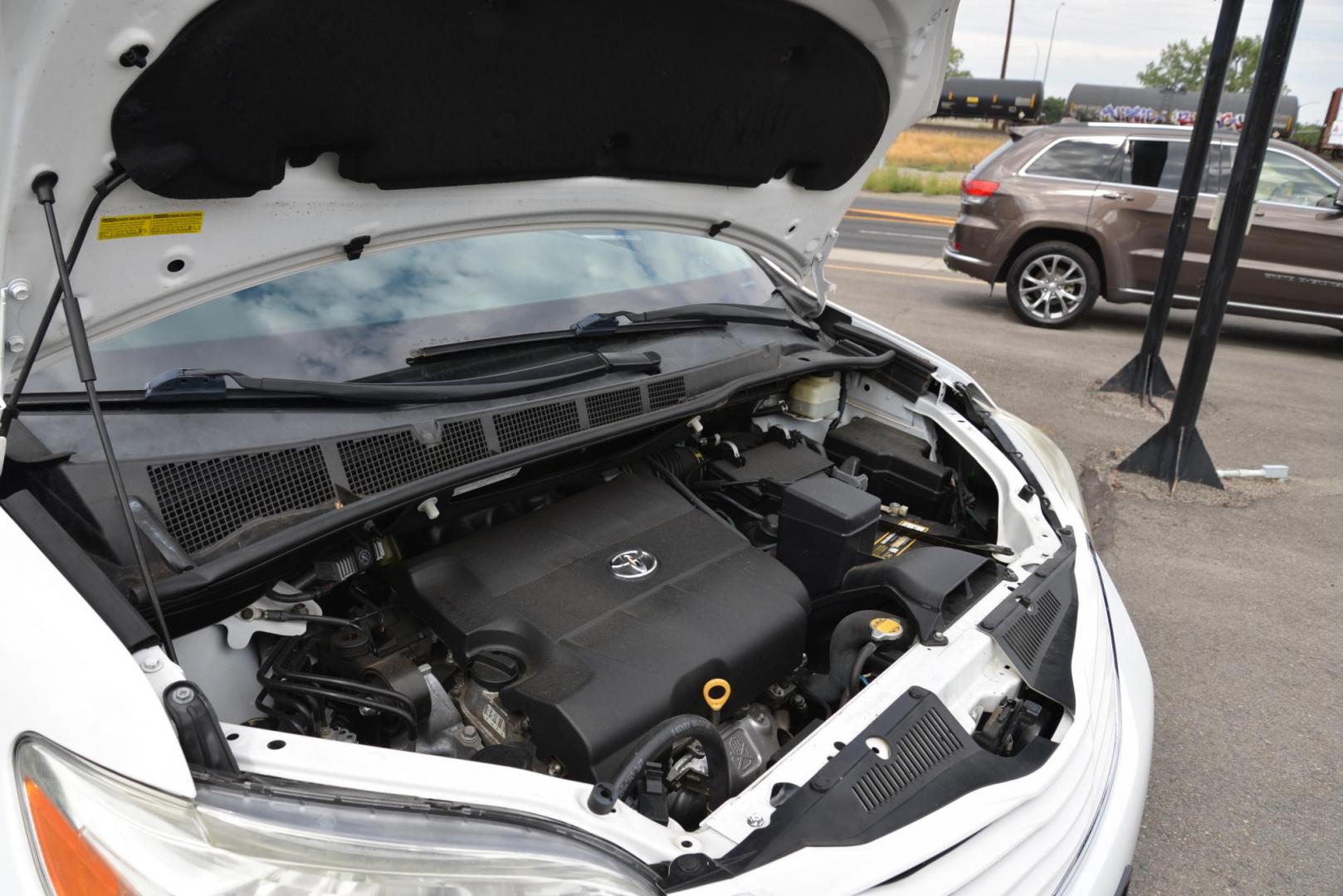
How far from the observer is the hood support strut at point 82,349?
1.33m

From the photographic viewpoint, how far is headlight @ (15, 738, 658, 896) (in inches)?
42.6

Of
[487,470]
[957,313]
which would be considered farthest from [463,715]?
[957,313]

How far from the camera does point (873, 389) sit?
3.01 metres

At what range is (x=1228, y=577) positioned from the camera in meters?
3.98

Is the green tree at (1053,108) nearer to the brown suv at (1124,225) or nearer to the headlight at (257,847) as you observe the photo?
the brown suv at (1124,225)

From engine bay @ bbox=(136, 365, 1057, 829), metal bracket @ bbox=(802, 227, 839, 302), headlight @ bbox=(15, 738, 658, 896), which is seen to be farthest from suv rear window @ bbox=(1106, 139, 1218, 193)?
headlight @ bbox=(15, 738, 658, 896)

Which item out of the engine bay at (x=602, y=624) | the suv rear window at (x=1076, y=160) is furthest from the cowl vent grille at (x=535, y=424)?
the suv rear window at (x=1076, y=160)

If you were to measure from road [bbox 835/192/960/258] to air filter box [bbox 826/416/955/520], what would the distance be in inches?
398

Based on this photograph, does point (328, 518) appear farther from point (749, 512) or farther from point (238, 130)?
point (749, 512)

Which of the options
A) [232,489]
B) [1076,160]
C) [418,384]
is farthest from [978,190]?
[232,489]

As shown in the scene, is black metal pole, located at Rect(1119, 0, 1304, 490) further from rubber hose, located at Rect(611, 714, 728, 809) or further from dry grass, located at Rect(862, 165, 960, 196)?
dry grass, located at Rect(862, 165, 960, 196)

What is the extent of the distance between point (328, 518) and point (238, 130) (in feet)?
2.19

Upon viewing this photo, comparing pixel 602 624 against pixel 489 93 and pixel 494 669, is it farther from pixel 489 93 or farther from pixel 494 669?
pixel 489 93

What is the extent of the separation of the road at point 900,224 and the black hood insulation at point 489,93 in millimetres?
10622
